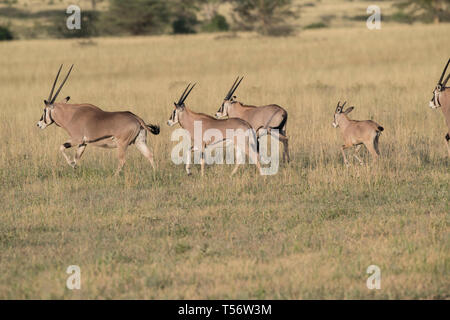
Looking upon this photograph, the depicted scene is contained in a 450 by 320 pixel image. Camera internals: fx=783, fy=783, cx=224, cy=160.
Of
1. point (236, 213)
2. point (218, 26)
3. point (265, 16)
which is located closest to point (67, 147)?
point (236, 213)

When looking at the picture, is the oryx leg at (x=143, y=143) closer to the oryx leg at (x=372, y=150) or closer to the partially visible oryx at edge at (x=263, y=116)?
the partially visible oryx at edge at (x=263, y=116)

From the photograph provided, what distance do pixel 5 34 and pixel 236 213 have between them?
4548 centimetres

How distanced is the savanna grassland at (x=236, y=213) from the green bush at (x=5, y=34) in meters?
31.6

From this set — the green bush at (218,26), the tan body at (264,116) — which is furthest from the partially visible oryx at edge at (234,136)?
the green bush at (218,26)

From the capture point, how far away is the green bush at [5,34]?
2003 inches

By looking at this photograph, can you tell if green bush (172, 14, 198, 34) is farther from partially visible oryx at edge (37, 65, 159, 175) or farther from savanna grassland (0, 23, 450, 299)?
partially visible oryx at edge (37, 65, 159, 175)

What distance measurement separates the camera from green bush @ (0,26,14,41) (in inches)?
2003

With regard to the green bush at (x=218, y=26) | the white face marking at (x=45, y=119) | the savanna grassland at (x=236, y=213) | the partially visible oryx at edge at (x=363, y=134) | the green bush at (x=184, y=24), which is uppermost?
the green bush at (x=184, y=24)

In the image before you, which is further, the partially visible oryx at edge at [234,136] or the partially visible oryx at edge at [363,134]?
the partially visible oryx at edge at [363,134]

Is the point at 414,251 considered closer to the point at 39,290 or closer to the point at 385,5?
the point at 39,290

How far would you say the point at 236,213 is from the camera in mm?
9383

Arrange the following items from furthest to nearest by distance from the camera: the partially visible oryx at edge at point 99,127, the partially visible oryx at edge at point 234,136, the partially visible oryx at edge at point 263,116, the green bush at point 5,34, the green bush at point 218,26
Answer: the green bush at point 218,26, the green bush at point 5,34, the partially visible oryx at edge at point 263,116, the partially visible oryx at edge at point 99,127, the partially visible oryx at edge at point 234,136

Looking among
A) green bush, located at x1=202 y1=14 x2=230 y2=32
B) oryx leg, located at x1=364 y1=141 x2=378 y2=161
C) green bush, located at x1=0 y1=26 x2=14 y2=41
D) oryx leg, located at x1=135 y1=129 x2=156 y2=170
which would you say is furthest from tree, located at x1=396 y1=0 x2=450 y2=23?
oryx leg, located at x1=135 y1=129 x2=156 y2=170

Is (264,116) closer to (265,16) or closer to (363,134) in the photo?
(363,134)
